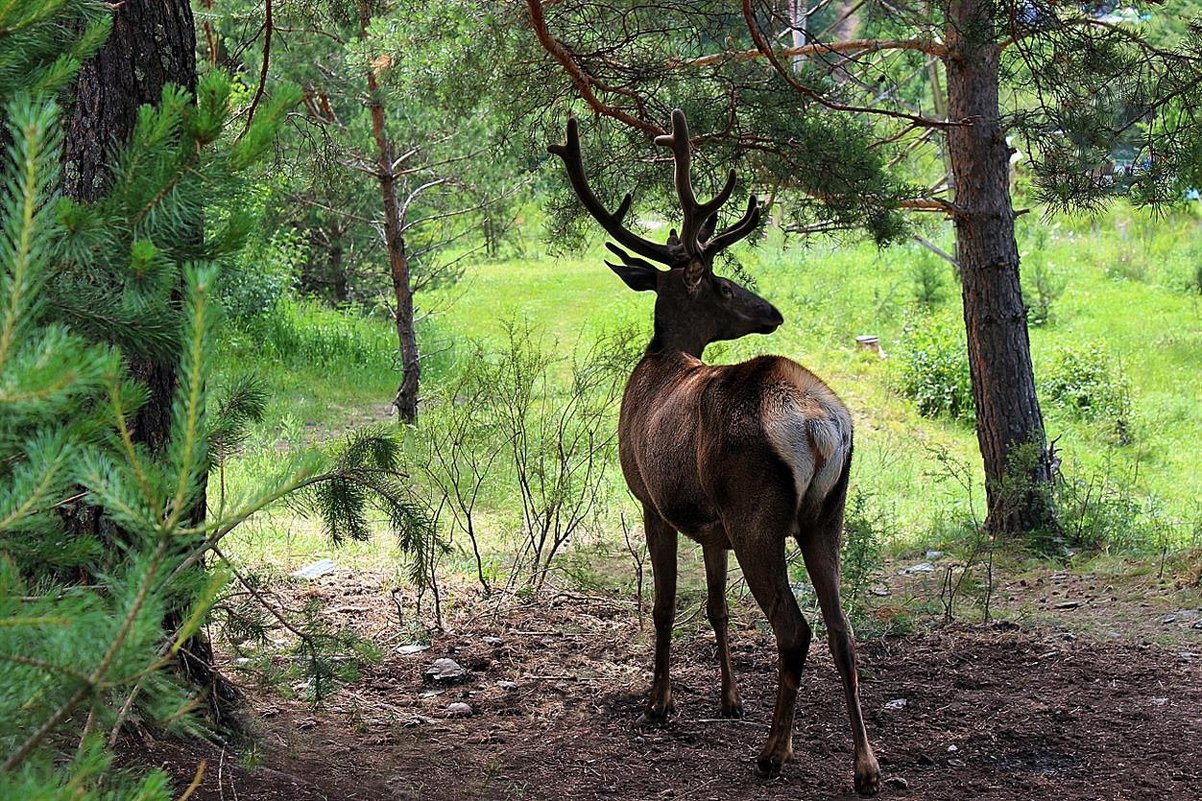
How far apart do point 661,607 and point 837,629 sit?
110cm

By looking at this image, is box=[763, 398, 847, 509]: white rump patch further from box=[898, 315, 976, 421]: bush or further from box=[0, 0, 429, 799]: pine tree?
box=[898, 315, 976, 421]: bush

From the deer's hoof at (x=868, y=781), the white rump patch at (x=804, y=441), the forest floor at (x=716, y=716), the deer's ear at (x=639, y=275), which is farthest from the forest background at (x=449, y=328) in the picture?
the deer's hoof at (x=868, y=781)

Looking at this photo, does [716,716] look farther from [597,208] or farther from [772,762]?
[597,208]

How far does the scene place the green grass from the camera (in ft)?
32.7

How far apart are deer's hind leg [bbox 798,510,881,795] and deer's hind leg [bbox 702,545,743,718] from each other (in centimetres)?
69

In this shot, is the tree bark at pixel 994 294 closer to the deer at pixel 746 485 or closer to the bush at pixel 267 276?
the deer at pixel 746 485

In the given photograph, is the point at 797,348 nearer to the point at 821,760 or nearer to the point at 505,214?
the point at 505,214

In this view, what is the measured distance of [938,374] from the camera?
13859mm

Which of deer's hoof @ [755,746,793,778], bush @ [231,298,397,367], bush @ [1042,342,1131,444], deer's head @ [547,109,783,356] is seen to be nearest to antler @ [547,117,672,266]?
deer's head @ [547,109,783,356]

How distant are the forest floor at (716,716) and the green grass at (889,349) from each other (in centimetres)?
189

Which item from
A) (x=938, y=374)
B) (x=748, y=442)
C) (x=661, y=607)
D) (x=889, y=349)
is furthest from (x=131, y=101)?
(x=889, y=349)

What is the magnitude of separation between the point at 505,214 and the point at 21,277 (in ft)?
38.8

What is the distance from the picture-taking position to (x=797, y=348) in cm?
1614

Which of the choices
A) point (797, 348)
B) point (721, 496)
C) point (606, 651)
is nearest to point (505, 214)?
point (797, 348)
